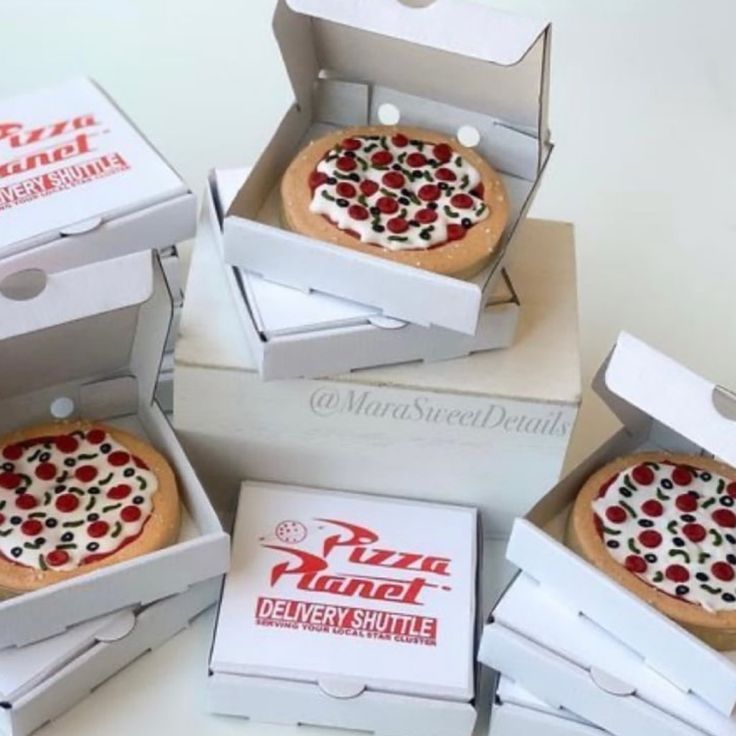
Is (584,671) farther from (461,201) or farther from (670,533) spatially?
(461,201)

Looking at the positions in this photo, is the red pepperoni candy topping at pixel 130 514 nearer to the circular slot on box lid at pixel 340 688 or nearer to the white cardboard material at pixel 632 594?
the circular slot on box lid at pixel 340 688

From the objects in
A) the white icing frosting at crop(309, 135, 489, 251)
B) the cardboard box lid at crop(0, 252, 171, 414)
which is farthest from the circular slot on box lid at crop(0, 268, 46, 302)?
the white icing frosting at crop(309, 135, 489, 251)

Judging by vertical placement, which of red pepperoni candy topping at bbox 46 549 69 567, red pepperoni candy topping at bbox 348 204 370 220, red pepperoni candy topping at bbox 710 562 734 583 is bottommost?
red pepperoni candy topping at bbox 710 562 734 583

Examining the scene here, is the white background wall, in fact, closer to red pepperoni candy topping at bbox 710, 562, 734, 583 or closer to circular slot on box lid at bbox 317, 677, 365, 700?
red pepperoni candy topping at bbox 710, 562, 734, 583

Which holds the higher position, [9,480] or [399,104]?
[399,104]

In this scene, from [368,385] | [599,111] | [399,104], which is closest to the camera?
[368,385]

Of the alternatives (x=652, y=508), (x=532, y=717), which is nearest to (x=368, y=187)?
(x=652, y=508)
